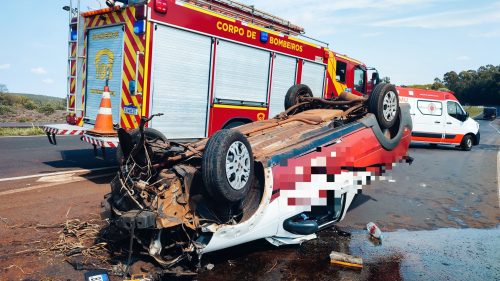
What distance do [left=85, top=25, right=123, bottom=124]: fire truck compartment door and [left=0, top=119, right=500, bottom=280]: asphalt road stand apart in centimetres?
125

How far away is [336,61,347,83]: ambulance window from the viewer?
36.9 ft

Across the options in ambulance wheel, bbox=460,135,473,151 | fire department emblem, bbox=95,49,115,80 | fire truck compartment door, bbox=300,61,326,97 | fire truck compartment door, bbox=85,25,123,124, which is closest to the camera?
fire truck compartment door, bbox=85,25,123,124

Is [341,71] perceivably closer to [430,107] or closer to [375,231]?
[430,107]

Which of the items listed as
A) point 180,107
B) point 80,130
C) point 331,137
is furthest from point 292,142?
point 80,130

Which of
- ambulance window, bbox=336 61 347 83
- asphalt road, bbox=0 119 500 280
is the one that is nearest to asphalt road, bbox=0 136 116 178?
asphalt road, bbox=0 119 500 280

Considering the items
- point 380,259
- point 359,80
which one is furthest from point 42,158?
point 359,80

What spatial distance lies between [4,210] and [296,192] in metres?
3.54

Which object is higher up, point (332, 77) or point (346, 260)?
point (332, 77)

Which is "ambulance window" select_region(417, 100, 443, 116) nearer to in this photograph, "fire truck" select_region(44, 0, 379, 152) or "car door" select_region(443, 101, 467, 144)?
"car door" select_region(443, 101, 467, 144)

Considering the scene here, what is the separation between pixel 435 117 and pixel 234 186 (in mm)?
13264

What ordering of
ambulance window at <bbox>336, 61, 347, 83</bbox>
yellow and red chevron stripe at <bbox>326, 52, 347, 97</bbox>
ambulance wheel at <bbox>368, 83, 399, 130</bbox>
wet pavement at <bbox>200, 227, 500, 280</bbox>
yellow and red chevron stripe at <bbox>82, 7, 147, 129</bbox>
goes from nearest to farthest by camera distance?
wet pavement at <bbox>200, 227, 500, 280</bbox>
ambulance wheel at <bbox>368, 83, 399, 130</bbox>
yellow and red chevron stripe at <bbox>82, 7, 147, 129</bbox>
yellow and red chevron stripe at <bbox>326, 52, 347, 97</bbox>
ambulance window at <bbox>336, 61, 347, 83</bbox>

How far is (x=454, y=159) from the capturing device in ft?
40.8

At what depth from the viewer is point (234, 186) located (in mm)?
3424

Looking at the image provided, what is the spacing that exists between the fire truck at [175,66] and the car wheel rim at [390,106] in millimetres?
3458
